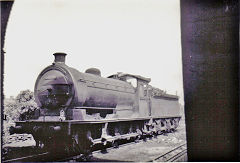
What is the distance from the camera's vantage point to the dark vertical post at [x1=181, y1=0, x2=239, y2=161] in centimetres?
402

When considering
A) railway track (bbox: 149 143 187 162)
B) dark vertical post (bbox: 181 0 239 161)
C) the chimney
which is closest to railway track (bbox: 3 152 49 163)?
the chimney

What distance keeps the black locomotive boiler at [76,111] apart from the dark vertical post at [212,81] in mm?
2523

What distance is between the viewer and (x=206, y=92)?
405 cm

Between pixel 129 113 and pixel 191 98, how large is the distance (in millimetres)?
4057

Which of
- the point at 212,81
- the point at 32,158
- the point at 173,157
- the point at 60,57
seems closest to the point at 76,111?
the point at 32,158

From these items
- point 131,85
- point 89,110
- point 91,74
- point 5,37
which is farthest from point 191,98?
point 131,85

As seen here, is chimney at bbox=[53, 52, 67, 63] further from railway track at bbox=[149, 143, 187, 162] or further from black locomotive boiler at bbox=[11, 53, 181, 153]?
railway track at bbox=[149, 143, 187, 162]

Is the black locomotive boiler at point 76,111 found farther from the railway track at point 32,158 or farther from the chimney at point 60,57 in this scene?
the railway track at point 32,158

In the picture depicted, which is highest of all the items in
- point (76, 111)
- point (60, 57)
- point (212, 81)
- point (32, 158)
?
point (60, 57)

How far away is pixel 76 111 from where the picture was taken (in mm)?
5578

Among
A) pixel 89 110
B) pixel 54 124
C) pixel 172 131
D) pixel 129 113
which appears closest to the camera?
pixel 54 124

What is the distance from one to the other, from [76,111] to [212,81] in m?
3.13

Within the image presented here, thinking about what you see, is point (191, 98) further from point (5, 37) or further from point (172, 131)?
point (172, 131)

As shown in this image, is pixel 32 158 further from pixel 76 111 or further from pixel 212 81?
pixel 212 81
